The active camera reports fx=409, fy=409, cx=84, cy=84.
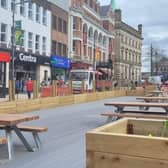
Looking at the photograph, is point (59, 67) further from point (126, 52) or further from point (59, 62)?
point (126, 52)

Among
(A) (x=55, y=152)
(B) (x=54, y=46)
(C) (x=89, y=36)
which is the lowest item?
(A) (x=55, y=152)

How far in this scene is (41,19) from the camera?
138 feet

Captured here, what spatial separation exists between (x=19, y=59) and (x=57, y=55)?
1000 cm

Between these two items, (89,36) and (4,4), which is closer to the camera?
(4,4)

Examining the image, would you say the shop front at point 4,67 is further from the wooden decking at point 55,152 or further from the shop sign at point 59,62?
the wooden decking at point 55,152

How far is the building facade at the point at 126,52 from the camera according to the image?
79.9 m

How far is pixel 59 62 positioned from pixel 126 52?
43081mm

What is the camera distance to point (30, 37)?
39688 mm

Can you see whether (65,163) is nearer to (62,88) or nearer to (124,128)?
(124,128)

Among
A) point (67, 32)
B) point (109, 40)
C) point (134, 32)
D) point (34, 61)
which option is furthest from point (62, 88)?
point (134, 32)

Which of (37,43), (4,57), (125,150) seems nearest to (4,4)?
(4,57)

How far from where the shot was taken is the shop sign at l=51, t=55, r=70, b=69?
44219 mm

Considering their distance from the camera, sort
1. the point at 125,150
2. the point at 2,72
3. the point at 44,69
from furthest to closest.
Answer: the point at 44,69 < the point at 2,72 < the point at 125,150

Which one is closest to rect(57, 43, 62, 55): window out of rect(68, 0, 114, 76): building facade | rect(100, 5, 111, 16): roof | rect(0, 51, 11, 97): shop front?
rect(68, 0, 114, 76): building facade
